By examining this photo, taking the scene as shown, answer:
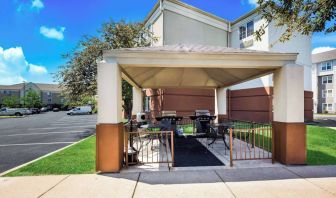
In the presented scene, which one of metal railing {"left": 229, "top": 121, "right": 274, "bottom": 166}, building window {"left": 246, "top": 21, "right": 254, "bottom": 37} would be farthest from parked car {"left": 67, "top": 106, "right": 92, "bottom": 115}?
metal railing {"left": 229, "top": 121, "right": 274, "bottom": 166}

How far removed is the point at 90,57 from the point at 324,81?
47.0 metres

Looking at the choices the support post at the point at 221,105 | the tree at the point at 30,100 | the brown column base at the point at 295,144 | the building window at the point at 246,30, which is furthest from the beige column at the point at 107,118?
the tree at the point at 30,100

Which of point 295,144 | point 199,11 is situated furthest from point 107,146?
point 199,11

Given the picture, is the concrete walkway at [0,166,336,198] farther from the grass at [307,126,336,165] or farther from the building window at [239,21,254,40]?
the building window at [239,21,254,40]

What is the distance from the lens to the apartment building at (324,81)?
44094 millimetres

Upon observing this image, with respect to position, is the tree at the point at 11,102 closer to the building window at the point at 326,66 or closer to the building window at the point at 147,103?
the building window at the point at 147,103

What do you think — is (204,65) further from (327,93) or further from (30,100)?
(30,100)

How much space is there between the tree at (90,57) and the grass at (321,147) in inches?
479

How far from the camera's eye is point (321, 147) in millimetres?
9438

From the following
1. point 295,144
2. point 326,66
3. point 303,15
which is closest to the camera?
point 303,15

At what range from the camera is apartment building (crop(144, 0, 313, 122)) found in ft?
61.4

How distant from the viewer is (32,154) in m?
9.38

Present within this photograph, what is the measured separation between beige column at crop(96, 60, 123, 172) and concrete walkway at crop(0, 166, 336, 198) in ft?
1.66

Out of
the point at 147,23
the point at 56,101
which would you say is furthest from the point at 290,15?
the point at 56,101
